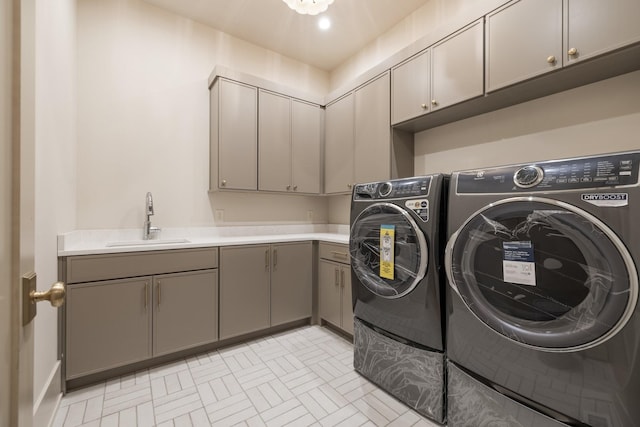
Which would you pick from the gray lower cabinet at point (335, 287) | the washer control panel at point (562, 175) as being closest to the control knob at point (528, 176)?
the washer control panel at point (562, 175)

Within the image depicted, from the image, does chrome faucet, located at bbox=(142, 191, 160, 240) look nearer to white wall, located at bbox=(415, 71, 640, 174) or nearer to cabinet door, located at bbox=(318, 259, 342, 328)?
cabinet door, located at bbox=(318, 259, 342, 328)

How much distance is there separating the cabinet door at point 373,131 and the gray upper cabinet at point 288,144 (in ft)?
1.75

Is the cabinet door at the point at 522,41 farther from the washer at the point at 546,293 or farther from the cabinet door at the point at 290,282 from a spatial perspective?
the cabinet door at the point at 290,282

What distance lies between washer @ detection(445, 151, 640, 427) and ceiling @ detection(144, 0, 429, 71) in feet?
6.70

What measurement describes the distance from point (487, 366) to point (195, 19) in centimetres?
346

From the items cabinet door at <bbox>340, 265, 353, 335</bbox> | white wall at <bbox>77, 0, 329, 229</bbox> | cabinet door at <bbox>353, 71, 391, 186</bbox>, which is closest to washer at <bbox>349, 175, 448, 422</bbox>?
cabinet door at <bbox>340, 265, 353, 335</bbox>

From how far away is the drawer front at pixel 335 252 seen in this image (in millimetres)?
2420

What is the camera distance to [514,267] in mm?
1167

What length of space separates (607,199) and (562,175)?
15 cm

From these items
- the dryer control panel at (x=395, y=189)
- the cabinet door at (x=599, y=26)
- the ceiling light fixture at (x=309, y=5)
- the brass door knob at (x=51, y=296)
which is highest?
the ceiling light fixture at (x=309, y=5)

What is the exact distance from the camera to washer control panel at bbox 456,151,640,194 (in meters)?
0.96

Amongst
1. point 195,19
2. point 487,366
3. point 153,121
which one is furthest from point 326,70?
point 487,366

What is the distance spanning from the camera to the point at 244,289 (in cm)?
238

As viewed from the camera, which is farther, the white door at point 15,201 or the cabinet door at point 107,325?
the cabinet door at point 107,325
